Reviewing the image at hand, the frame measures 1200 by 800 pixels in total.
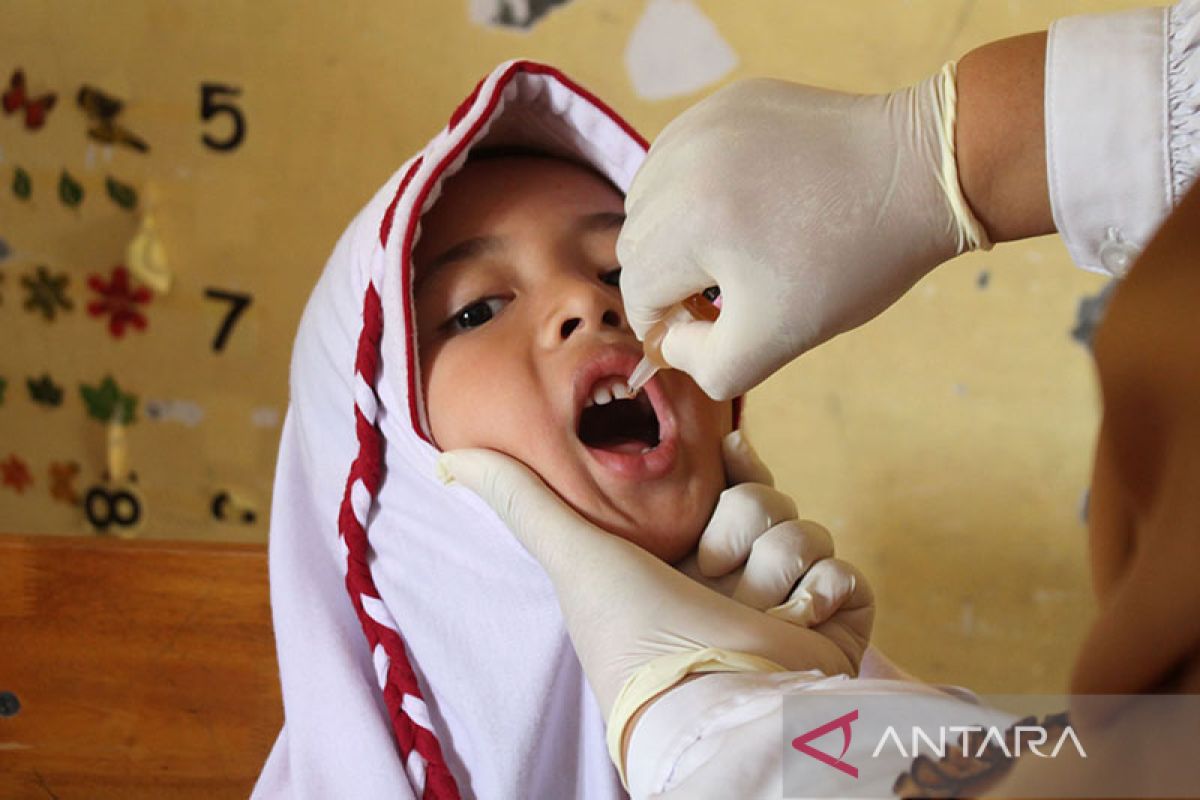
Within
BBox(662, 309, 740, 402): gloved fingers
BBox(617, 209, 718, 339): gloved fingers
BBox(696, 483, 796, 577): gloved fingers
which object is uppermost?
BBox(617, 209, 718, 339): gloved fingers

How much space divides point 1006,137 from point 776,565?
0.38 m

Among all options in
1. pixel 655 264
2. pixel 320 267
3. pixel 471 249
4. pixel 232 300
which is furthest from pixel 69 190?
pixel 655 264

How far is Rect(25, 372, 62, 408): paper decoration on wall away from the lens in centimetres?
196

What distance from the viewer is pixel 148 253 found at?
6.23 feet

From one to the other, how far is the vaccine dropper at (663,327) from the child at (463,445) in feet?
0.18

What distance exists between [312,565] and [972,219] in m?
0.69

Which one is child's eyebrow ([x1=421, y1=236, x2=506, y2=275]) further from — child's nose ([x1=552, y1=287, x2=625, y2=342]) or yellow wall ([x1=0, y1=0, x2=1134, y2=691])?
yellow wall ([x1=0, y1=0, x2=1134, y2=691])

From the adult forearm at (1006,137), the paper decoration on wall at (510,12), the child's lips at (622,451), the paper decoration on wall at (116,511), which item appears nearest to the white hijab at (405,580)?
the child's lips at (622,451)

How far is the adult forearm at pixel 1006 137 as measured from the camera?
30.6 inches

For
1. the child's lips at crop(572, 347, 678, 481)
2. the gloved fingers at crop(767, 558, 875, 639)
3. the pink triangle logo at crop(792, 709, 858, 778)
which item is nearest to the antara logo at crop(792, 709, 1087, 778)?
the pink triangle logo at crop(792, 709, 858, 778)

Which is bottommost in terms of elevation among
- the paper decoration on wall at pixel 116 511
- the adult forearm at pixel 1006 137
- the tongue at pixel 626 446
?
the paper decoration on wall at pixel 116 511

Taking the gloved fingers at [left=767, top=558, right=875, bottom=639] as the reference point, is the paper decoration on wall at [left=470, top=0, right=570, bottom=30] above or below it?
above

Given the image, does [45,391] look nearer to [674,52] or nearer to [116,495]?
[116,495]

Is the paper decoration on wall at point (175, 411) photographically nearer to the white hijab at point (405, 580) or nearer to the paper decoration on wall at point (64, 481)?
the paper decoration on wall at point (64, 481)
